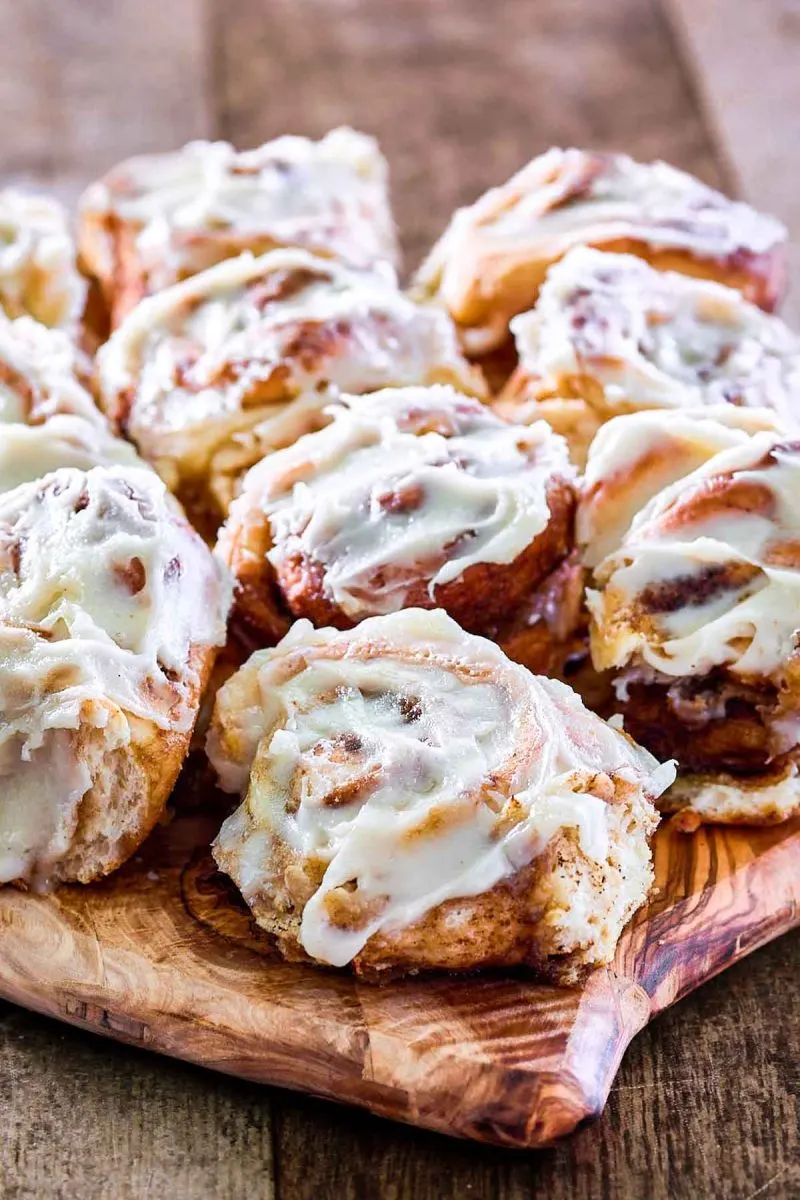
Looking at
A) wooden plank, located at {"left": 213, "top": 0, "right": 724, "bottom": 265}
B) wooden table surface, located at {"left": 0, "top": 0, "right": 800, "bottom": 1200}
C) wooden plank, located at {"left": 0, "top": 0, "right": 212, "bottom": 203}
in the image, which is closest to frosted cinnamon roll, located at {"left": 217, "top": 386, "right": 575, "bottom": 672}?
wooden table surface, located at {"left": 0, "top": 0, "right": 800, "bottom": 1200}

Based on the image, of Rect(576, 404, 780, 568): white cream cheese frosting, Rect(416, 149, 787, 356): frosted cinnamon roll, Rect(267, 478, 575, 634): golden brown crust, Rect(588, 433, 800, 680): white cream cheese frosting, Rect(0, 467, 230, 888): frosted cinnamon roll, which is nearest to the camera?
Rect(0, 467, 230, 888): frosted cinnamon roll

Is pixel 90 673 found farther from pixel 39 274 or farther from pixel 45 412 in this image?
pixel 39 274

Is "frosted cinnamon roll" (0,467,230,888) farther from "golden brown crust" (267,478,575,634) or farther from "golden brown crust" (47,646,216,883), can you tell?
"golden brown crust" (267,478,575,634)

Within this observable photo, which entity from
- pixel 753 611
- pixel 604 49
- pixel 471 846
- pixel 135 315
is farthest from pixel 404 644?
pixel 604 49

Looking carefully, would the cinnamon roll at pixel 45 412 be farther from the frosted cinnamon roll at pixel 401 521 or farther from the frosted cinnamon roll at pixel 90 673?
the frosted cinnamon roll at pixel 401 521

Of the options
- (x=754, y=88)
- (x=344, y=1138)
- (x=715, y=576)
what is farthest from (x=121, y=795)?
(x=754, y=88)

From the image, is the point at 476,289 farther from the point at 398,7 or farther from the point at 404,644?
the point at 398,7
